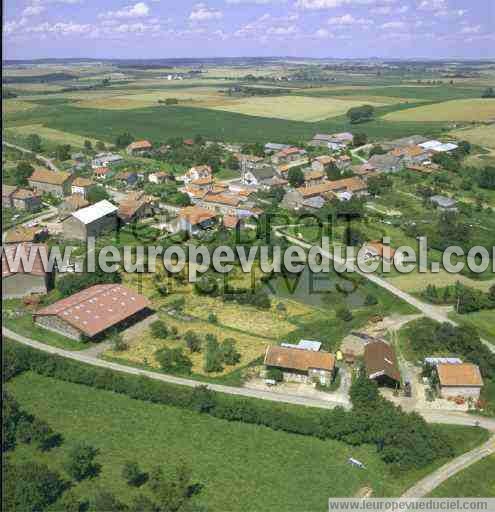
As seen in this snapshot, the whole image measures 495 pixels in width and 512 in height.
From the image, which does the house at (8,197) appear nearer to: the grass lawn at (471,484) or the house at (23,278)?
the house at (23,278)

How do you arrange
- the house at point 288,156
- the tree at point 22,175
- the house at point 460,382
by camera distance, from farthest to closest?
1. the house at point 288,156
2. the tree at point 22,175
3. the house at point 460,382

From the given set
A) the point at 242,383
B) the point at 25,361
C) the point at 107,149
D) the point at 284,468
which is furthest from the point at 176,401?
the point at 107,149

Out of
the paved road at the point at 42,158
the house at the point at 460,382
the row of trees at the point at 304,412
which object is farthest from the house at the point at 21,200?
the house at the point at 460,382

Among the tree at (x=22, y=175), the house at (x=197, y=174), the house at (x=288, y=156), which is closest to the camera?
the tree at (x=22, y=175)

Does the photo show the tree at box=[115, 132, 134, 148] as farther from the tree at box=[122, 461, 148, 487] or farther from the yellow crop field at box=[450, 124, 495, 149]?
the tree at box=[122, 461, 148, 487]

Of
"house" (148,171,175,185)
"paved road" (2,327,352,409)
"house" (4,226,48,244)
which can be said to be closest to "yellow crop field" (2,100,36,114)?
"house" (148,171,175,185)

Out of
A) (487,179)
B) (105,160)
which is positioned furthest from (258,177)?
(487,179)

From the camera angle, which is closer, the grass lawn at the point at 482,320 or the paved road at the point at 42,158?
the grass lawn at the point at 482,320
